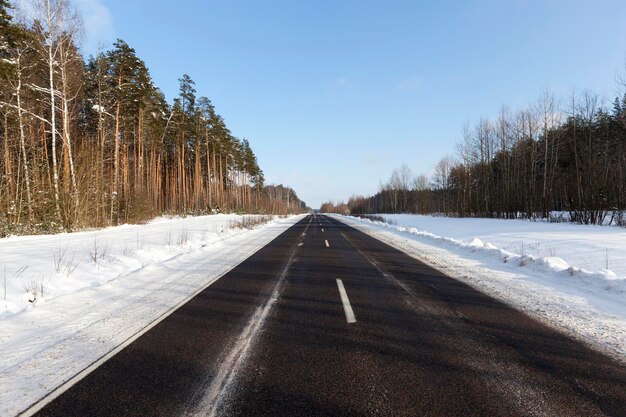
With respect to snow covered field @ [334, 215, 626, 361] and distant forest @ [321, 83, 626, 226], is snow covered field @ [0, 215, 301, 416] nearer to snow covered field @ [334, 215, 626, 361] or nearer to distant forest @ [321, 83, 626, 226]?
snow covered field @ [334, 215, 626, 361]

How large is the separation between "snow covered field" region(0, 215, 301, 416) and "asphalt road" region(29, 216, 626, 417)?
0.42 metres

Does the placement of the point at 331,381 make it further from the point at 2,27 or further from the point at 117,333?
the point at 2,27

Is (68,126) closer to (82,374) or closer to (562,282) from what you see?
(82,374)

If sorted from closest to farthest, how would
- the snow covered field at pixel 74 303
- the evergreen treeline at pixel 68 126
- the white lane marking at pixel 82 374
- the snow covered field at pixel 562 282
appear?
the white lane marking at pixel 82 374 < the snow covered field at pixel 74 303 < the snow covered field at pixel 562 282 < the evergreen treeline at pixel 68 126

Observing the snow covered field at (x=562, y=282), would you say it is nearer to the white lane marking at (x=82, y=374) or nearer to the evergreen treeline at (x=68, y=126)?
the white lane marking at (x=82, y=374)

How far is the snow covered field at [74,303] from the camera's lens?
3541 mm

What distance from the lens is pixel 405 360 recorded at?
3.72 meters

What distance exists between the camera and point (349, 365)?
3.59 meters

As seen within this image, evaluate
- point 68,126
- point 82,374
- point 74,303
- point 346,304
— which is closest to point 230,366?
point 82,374

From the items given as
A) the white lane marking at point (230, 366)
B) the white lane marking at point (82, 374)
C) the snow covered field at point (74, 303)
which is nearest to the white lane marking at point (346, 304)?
the white lane marking at point (230, 366)

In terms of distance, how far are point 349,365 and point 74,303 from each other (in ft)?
17.3

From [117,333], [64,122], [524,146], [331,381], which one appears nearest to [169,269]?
[117,333]

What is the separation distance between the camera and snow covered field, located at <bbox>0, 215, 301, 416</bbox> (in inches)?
139

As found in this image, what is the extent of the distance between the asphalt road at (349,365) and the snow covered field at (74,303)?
0.42m
